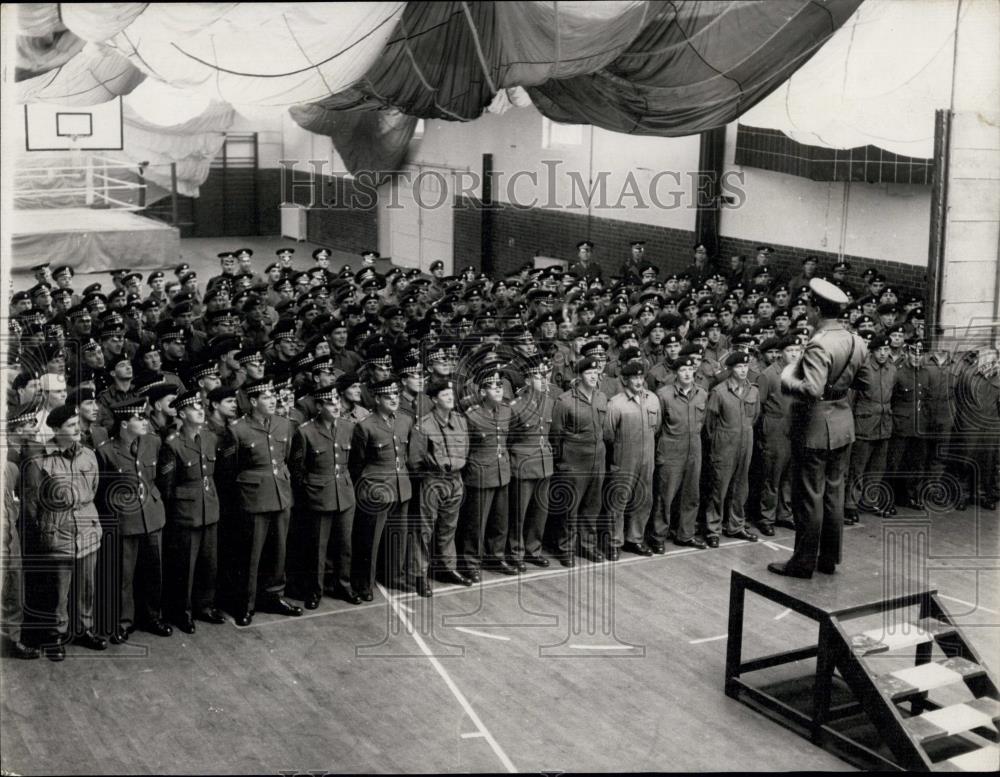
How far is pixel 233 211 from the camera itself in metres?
26.5

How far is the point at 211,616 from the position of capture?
7.23 metres

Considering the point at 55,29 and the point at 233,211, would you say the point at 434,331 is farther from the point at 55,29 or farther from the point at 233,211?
the point at 233,211

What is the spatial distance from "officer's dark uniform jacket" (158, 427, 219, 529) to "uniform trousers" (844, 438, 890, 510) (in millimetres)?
A: 5099

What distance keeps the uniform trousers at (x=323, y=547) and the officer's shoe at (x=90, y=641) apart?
1.30 metres

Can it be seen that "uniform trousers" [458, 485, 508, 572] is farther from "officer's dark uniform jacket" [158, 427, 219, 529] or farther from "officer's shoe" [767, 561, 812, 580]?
"officer's shoe" [767, 561, 812, 580]

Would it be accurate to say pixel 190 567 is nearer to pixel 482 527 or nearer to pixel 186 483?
pixel 186 483

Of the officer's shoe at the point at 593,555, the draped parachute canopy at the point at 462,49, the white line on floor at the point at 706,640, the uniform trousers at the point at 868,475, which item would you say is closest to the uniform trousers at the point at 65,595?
the draped parachute canopy at the point at 462,49

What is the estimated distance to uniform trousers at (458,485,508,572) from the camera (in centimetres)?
803

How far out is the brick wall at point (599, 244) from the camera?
538 inches

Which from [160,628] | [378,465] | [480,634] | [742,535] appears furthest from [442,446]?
[742,535]

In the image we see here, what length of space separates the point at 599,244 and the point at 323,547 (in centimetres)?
1079

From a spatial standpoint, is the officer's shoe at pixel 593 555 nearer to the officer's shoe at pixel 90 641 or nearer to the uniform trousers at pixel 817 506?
the uniform trousers at pixel 817 506

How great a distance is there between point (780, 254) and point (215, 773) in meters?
10.9

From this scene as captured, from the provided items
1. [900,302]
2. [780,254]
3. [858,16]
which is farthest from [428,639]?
[780,254]
